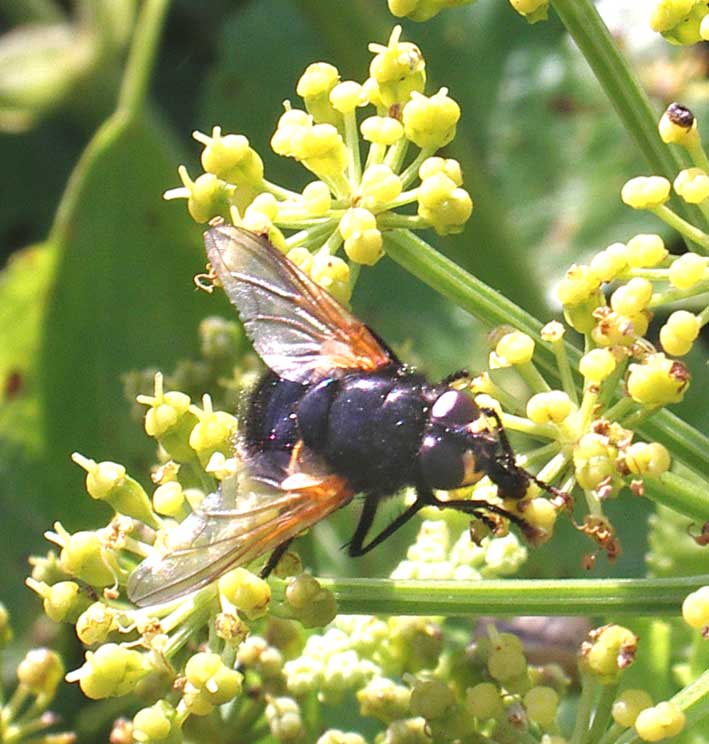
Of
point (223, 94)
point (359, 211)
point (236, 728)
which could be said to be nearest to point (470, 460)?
point (359, 211)

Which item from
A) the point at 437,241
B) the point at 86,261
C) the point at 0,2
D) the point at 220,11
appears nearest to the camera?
the point at 86,261

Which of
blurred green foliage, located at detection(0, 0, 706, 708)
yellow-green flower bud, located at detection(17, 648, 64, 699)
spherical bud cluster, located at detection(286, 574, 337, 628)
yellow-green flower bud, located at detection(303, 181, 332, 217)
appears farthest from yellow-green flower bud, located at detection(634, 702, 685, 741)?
blurred green foliage, located at detection(0, 0, 706, 708)

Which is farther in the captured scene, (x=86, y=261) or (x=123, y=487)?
(x=86, y=261)

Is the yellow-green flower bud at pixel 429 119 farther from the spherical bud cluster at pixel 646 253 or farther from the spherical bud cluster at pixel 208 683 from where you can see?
the spherical bud cluster at pixel 208 683

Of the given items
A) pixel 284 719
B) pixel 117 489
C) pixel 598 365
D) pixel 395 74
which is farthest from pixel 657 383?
pixel 284 719

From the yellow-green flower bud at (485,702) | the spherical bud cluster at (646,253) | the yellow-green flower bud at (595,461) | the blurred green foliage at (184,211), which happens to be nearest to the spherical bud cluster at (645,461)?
the yellow-green flower bud at (595,461)

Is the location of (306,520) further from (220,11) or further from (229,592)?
(220,11)
